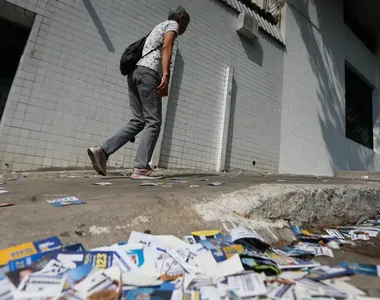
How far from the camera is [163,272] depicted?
86cm

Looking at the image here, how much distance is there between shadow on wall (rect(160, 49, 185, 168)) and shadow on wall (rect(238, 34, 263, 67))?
1.79 meters

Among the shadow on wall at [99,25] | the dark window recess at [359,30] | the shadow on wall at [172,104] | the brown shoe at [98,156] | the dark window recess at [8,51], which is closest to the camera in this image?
the brown shoe at [98,156]

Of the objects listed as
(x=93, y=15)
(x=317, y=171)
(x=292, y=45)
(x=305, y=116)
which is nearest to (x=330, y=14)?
(x=292, y=45)

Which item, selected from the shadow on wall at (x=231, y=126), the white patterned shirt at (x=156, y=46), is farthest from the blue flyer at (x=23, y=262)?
the shadow on wall at (x=231, y=126)

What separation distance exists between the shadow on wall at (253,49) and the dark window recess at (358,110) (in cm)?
452

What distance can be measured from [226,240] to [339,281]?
16.7 inches

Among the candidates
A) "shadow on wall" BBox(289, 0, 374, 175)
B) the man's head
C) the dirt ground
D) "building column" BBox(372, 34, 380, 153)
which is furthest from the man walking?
"building column" BBox(372, 34, 380, 153)

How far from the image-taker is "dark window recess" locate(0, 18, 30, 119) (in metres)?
3.86

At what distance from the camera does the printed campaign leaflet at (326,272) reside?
0.88 meters

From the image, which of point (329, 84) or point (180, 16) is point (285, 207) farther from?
point (329, 84)

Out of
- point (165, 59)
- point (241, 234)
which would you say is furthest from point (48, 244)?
point (165, 59)

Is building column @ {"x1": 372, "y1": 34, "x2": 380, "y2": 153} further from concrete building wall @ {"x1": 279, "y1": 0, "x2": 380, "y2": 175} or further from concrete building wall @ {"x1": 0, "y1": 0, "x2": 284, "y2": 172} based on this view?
concrete building wall @ {"x1": 0, "y1": 0, "x2": 284, "y2": 172}

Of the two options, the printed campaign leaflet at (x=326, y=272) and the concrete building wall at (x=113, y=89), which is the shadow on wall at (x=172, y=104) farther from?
the printed campaign leaflet at (x=326, y=272)

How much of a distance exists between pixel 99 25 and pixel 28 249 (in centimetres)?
355
